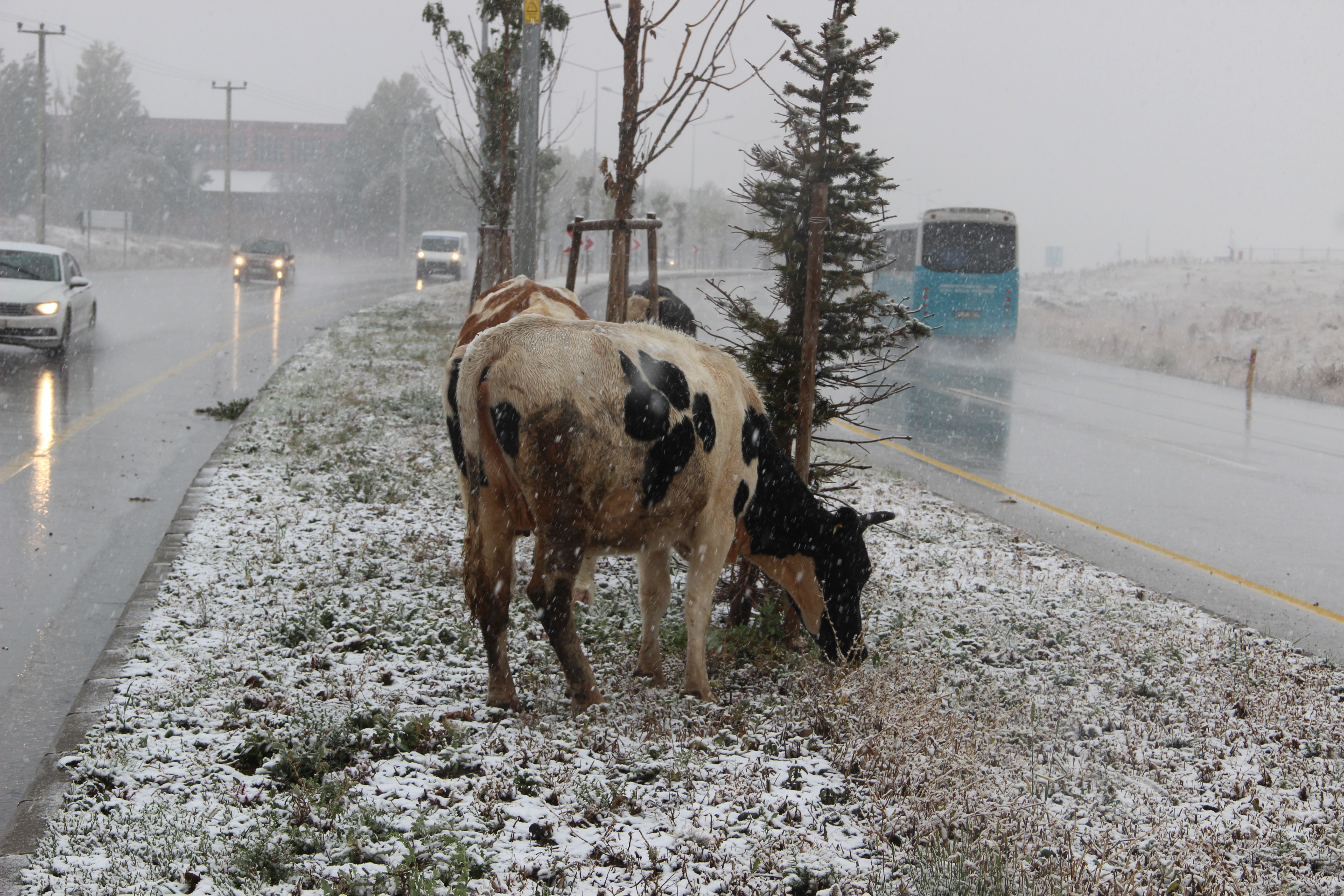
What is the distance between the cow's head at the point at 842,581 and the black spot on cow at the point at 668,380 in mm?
1244

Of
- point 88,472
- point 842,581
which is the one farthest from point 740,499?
point 88,472

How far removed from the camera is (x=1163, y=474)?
1265 centimetres

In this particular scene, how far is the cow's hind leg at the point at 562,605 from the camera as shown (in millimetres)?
4434

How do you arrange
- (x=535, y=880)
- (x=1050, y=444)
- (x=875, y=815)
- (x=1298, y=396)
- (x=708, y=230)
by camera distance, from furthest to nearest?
(x=708, y=230) < (x=1298, y=396) < (x=1050, y=444) < (x=875, y=815) < (x=535, y=880)

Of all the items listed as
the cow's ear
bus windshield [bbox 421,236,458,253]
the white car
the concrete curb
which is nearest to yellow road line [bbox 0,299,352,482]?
the white car

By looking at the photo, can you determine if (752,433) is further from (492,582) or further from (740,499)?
(492,582)

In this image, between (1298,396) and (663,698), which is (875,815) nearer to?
(663,698)

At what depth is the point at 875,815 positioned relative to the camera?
155 inches

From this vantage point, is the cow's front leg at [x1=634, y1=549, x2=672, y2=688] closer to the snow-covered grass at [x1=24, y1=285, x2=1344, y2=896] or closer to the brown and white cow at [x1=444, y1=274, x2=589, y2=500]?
the snow-covered grass at [x1=24, y1=285, x2=1344, y2=896]

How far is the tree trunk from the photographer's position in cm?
779

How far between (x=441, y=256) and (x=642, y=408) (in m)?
47.6

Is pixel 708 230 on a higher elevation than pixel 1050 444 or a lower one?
higher

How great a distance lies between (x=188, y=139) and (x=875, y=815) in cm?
9788

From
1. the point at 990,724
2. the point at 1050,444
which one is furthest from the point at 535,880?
the point at 1050,444
